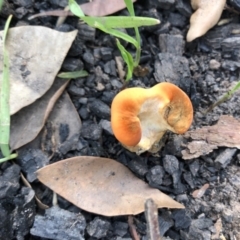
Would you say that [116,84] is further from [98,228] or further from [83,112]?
[98,228]

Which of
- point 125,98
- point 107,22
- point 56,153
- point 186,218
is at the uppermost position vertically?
point 107,22

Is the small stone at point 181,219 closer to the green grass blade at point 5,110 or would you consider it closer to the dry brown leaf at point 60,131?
the dry brown leaf at point 60,131

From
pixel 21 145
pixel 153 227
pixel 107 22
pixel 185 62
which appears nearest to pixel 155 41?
pixel 185 62

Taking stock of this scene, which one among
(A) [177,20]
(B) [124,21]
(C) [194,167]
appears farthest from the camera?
(A) [177,20]

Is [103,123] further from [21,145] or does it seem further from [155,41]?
[155,41]

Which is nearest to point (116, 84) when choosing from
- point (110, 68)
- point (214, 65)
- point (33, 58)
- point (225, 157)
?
point (110, 68)

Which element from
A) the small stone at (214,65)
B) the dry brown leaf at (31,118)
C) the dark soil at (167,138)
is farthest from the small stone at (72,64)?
the small stone at (214,65)
